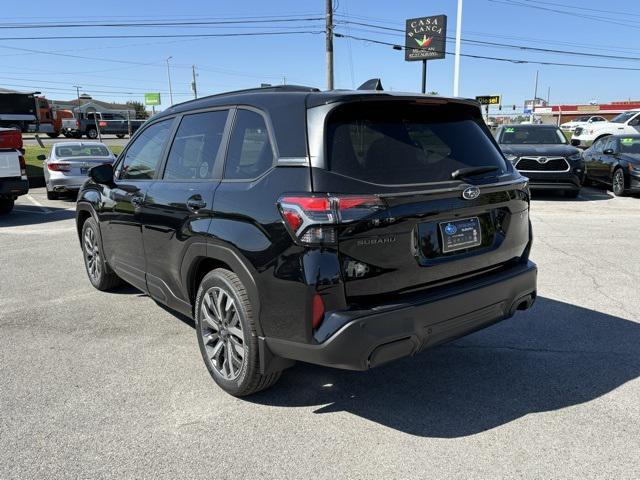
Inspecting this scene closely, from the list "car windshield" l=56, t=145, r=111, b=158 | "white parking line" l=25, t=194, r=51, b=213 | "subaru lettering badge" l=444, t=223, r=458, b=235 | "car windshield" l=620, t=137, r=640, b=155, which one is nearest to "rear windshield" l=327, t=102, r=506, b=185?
"subaru lettering badge" l=444, t=223, r=458, b=235

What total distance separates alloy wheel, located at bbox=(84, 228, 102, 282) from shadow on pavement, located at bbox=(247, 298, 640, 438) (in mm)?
2905

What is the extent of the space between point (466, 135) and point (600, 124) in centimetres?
2481

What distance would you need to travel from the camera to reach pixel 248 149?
124 inches

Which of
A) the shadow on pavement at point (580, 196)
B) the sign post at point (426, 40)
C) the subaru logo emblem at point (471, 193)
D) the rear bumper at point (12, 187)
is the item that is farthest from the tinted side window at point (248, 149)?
the sign post at point (426, 40)

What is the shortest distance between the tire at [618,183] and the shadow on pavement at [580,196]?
0.19m

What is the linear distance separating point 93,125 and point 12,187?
44.8m

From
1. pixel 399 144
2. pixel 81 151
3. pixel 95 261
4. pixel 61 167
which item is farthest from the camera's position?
pixel 81 151

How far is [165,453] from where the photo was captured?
9.01 ft

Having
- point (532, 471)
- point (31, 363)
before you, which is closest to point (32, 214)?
point (31, 363)

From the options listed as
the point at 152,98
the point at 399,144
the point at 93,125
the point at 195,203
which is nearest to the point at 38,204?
the point at 195,203

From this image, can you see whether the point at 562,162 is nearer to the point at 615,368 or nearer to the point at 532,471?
the point at 615,368

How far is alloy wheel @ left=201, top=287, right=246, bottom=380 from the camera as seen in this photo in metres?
3.18

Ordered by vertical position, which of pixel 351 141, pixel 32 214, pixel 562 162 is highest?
pixel 351 141

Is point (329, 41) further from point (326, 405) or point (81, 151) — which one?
point (326, 405)
